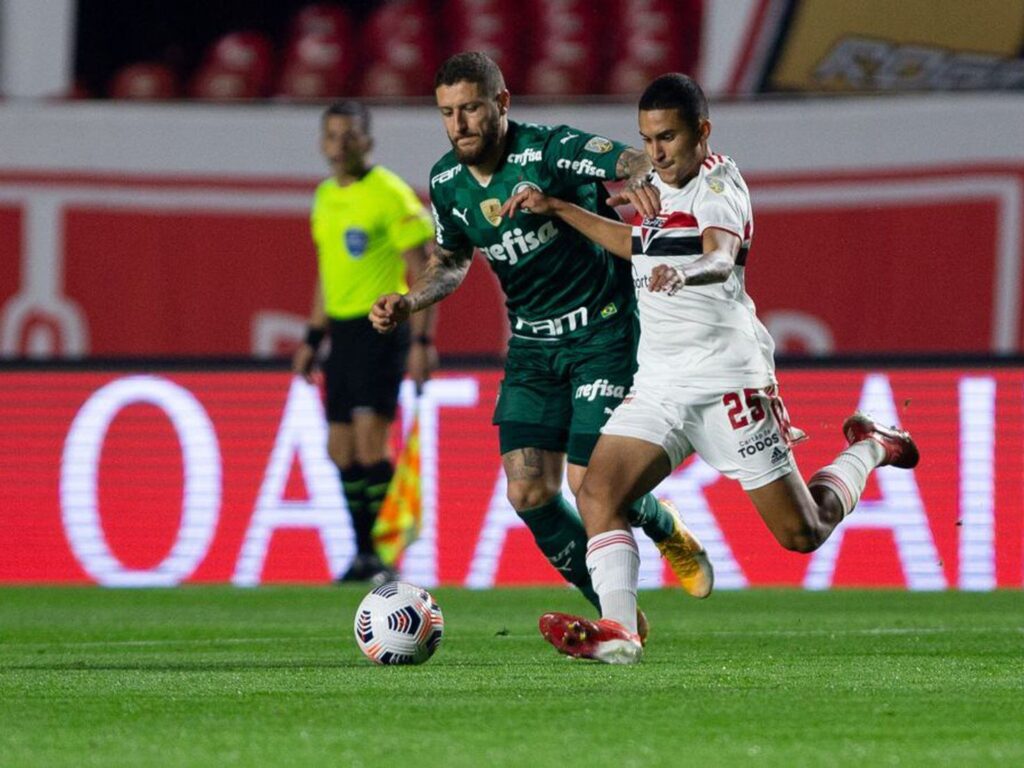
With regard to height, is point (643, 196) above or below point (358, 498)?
above

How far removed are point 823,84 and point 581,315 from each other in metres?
8.99

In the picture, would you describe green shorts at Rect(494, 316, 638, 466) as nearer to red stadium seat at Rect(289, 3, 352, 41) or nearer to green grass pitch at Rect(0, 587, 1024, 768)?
green grass pitch at Rect(0, 587, 1024, 768)

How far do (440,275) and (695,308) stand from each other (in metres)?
1.11

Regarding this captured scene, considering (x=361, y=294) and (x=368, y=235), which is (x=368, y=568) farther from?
(x=368, y=235)

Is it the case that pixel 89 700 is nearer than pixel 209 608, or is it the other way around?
pixel 89 700

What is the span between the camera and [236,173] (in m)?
14.9

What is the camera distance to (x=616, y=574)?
5.49 metres

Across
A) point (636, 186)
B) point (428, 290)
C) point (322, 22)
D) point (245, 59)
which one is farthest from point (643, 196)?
point (322, 22)

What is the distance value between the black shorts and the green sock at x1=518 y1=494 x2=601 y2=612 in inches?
133

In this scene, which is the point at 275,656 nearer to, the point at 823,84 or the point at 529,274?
the point at 529,274

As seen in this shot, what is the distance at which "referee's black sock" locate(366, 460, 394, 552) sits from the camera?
9.77 metres

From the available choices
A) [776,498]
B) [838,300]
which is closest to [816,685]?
[776,498]

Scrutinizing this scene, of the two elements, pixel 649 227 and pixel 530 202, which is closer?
pixel 649 227

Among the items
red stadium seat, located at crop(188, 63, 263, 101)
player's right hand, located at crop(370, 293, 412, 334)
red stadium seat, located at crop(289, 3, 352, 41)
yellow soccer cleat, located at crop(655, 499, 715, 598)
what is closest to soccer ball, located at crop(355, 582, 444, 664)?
player's right hand, located at crop(370, 293, 412, 334)
